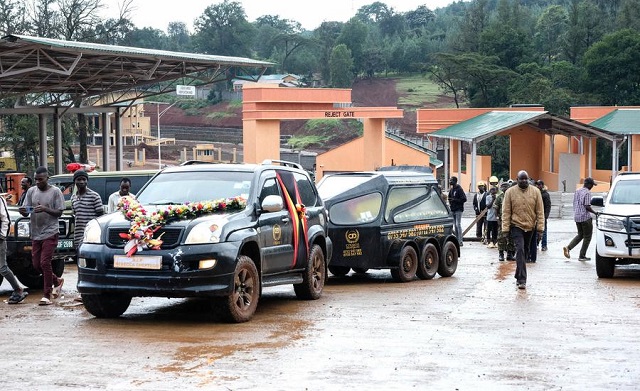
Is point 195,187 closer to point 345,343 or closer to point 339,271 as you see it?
point 345,343

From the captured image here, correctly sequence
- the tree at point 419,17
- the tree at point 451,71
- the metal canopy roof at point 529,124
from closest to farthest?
the metal canopy roof at point 529,124 < the tree at point 451,71 < the tree at point 419,17

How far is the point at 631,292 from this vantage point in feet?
49.5

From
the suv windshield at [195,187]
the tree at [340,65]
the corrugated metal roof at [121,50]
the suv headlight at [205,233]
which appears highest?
the tree at [340,65]

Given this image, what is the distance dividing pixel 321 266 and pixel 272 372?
17.6 ft

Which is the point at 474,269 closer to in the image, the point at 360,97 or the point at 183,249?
the point at 183,249

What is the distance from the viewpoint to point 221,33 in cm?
15438

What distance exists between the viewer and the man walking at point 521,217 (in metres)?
15.2

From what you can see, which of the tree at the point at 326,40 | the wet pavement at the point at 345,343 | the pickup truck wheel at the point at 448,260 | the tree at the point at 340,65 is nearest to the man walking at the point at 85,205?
the wet pavement at the point at 345,343

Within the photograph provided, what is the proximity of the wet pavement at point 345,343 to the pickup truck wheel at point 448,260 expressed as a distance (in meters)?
2.60

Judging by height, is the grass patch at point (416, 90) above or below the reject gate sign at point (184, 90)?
above

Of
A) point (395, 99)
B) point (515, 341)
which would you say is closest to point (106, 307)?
point (515, 341)

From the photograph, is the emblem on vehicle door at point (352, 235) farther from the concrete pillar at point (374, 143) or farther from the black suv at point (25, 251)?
the concrete pillar at point (374, 143)

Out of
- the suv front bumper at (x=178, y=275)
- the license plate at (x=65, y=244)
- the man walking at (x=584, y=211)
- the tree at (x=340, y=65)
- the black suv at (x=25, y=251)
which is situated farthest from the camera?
the tree at (x=340, y=65)

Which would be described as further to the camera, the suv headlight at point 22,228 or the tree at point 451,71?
the tree at point 451,71
